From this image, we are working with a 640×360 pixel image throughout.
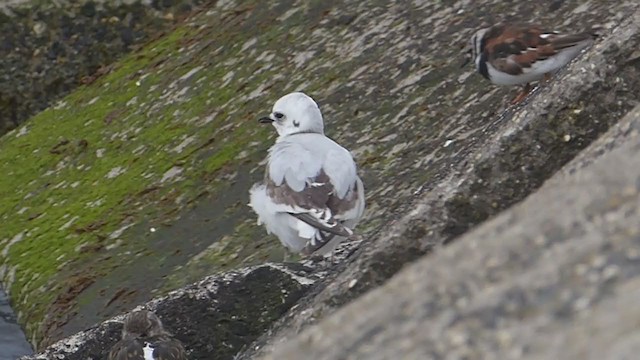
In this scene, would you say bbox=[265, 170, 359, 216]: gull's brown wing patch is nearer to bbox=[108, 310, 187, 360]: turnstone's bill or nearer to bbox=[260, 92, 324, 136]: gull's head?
bbox=[260, 92, 324, 136]: gull's head

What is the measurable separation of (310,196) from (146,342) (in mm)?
1935

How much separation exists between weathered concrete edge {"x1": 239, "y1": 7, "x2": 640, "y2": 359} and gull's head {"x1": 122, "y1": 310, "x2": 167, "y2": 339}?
87cm

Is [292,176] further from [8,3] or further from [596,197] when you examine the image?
[8,3]

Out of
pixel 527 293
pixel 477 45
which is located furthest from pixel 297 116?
pixel 527 293

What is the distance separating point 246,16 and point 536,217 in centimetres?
1107

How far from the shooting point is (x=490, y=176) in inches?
199

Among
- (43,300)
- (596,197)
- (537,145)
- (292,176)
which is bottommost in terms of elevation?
(43,300)

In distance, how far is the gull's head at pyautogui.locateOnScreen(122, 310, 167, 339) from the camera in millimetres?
5953

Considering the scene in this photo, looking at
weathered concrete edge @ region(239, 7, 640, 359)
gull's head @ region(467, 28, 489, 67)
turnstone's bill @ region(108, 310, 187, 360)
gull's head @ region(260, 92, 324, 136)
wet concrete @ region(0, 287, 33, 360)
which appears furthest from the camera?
wet concrete @ region(0, 287, 33, 360)

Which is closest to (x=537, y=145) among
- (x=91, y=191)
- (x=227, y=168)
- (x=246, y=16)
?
(x=227, y=168)

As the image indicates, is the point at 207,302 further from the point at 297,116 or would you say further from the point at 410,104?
the point at 410,104

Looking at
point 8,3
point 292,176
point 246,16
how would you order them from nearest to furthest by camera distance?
point 292,176
point 246,16
point 8,3

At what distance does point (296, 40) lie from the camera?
12508 mm

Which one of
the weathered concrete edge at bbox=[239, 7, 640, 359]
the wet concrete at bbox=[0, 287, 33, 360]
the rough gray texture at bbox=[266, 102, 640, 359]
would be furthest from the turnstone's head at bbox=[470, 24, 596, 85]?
the rough gray texture at bbox=[266, 102, 640, 359]
